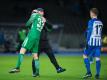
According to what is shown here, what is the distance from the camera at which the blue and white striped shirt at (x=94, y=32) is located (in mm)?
14953

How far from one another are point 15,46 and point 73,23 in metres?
5.90

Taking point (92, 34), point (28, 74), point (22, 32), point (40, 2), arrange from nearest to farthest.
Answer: point (92, 34)
point (28, 74)
point (22, 32)
point (40, 2)

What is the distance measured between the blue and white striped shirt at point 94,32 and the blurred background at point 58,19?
696 inches

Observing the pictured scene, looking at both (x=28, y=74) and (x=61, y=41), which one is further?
(x=61, y=41)

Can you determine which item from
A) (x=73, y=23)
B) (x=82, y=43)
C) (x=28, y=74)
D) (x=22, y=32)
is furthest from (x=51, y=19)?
(x=28, y=74)

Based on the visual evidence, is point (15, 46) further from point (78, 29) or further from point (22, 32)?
point (78, 29)

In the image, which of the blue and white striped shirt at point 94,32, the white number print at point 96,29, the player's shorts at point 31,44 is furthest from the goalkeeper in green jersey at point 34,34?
the white number print at point 96,29

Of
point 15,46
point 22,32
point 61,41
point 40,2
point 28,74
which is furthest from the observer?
point 40,2

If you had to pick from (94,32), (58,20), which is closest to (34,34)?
(94,32)

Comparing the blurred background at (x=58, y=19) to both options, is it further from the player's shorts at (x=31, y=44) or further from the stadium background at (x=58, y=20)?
the player's shorts at (x=31, y=44)

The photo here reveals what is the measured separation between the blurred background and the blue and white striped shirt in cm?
1769

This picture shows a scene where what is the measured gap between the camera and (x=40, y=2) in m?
38.6

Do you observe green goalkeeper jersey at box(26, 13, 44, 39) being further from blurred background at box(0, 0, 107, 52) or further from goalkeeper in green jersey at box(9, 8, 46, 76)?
blurred background at box(0, 0, 107, 52)

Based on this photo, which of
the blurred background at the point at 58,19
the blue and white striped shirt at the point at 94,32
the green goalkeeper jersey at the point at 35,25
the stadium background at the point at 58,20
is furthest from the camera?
the blurred background at the point at 58,19
